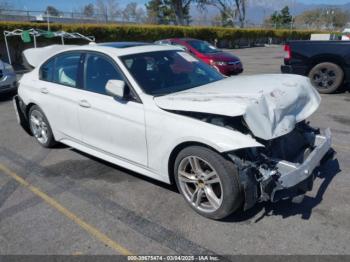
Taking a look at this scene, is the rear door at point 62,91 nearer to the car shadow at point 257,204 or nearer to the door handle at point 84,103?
the door handle at point 84,103

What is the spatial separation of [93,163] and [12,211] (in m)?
1.36

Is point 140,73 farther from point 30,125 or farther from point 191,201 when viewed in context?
point 30,125

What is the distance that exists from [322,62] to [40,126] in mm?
6958

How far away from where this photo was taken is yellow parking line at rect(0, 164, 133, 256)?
9.75 feet

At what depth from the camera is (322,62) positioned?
8633 mm

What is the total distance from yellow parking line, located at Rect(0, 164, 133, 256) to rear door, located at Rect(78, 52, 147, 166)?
2.74 feet

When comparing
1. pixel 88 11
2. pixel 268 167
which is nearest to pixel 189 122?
pixel 268 167

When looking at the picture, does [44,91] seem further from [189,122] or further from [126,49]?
[189,122]

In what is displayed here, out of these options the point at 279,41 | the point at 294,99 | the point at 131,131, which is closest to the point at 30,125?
the point at 131,131

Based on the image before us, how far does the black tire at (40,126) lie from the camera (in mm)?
5133

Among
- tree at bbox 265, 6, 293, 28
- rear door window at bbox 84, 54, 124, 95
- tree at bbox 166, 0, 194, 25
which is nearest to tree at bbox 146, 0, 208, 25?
tree at bbox 166, 0, 194, 25

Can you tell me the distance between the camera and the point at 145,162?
3.68 meters

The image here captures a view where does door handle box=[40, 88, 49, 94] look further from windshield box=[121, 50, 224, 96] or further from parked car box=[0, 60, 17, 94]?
parked car box=[0, 60, 17, 94]

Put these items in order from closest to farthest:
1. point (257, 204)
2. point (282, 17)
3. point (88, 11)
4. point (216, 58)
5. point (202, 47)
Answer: point (257, 204), point (216, 58), point (202, 47), point (88, 11), point (282, 17)
